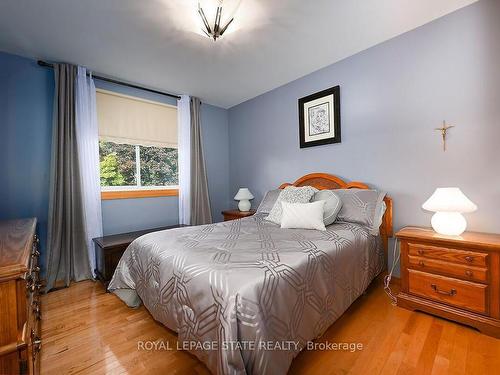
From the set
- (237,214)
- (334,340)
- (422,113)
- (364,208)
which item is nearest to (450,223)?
(364,208)

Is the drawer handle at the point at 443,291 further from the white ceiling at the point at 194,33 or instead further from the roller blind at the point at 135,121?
the roller blind at the point at 135,121

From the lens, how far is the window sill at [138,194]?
291 centimetres

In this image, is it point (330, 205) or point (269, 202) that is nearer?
point (330, 205)

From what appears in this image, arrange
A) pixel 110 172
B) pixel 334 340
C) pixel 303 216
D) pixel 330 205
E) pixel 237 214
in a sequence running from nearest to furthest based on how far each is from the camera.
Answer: pixel 334 340 → pixel 303 216 → pixel 330 205 → pixel 110 172 → pixel 237 214

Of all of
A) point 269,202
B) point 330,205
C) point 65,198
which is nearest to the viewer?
point 330,205

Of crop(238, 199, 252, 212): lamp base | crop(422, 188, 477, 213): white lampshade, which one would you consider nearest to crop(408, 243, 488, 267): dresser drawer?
crop(422, 188, 477, 213): white lampshade

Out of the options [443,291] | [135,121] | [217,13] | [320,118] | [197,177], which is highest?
[217,13]

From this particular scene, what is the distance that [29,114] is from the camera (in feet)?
7.91

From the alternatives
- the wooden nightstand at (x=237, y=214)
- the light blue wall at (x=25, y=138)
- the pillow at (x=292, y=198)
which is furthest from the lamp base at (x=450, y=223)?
the light blue wall at (x=25, y=138)

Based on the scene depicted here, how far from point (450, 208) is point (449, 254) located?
0.34m

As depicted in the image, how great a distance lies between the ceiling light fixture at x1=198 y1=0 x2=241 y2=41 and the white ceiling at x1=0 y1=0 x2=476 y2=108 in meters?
0.07

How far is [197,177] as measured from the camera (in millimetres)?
3594

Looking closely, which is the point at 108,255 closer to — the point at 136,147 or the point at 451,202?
the point at 136,147

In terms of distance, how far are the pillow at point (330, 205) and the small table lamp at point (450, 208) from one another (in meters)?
0.69
